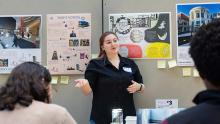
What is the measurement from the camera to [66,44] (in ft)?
13.4

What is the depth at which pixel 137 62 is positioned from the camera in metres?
4.02

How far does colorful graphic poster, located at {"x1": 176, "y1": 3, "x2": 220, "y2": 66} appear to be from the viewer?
3939 mm

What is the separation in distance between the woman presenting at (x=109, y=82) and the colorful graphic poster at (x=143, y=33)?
0.79 ft

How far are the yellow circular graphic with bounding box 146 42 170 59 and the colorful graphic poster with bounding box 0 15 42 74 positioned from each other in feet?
3.92

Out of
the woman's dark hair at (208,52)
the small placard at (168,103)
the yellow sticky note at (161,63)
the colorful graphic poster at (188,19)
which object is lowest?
the small placard at (168,103)

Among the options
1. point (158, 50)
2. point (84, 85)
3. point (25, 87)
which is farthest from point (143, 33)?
point (25, 87)

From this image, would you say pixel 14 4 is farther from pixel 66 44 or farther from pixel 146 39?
pixel 146 39

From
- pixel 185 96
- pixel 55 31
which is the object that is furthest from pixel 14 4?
pixel 185 96

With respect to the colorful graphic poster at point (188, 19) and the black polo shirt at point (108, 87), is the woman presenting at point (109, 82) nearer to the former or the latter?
the black polo shirt at point (108, 87)

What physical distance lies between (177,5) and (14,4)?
5.82 feet

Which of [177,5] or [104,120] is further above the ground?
[177,5]

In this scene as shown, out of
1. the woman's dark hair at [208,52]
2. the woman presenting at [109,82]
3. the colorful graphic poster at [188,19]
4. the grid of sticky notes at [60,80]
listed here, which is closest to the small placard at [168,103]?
the woman presenting at [109,82]

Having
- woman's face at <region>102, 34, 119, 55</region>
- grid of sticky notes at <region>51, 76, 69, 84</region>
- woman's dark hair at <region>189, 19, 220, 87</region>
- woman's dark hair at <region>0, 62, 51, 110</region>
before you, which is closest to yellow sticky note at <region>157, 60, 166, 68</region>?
woman's face at <region>102, 34, 119, 55</region>

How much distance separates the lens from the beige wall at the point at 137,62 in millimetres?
3947
